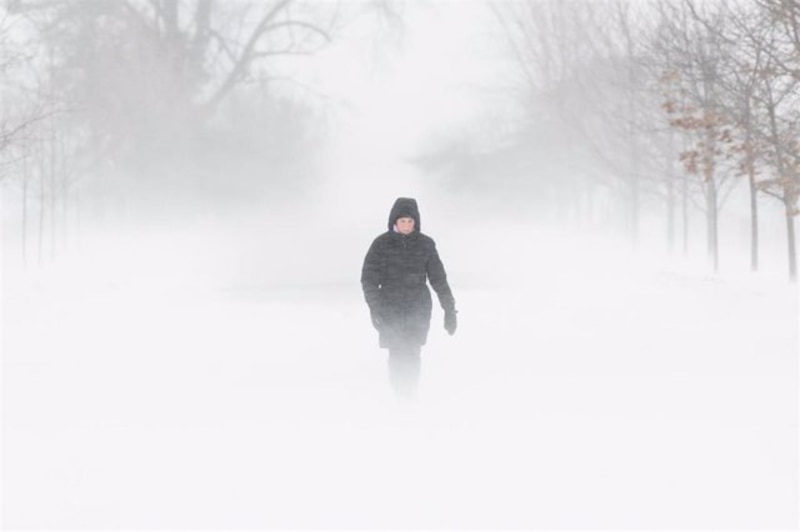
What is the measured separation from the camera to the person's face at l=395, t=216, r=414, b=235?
7.86 metres

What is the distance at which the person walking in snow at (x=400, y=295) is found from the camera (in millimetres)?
7887

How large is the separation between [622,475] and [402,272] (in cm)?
283

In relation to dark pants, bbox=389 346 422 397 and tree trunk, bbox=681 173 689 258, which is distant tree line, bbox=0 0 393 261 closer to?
tree trunk, bbox=681 173 689 258

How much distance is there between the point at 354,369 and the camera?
381 inches

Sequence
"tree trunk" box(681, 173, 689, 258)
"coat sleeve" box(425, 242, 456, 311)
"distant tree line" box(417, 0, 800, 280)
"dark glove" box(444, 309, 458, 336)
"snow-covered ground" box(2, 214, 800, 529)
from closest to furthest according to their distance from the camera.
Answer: "snow-covered ground" box(2, 214, 800, 529)
"dark glove" box(444, 309, 458, 336)
"coat sleeve" box(425, 242, 456, 311)
"distant tree line" box(417, 0, 800, 280)
"tree trunk" box(681, 173, 689, 258)

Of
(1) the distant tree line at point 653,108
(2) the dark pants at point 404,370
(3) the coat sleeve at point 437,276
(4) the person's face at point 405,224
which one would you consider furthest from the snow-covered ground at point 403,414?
(1) the distant tree line at point 653,108

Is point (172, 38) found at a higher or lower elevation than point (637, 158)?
higher

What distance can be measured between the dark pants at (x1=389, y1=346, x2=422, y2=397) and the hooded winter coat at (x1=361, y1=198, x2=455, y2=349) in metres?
0.06

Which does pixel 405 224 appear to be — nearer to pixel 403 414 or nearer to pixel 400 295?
pixel 400 295

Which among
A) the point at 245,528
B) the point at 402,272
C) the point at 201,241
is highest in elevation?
the point at 201,241

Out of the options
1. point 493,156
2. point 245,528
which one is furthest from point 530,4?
point 245,528

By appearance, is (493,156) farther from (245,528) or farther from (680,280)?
(245,528)

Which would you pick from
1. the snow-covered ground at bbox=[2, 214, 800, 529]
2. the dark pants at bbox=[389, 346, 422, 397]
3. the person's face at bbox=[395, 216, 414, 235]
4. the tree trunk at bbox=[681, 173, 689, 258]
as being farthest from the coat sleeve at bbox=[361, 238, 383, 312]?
the tree trunk at bbox=[681, 173, 689, 258]

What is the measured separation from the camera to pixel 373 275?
7.94m
